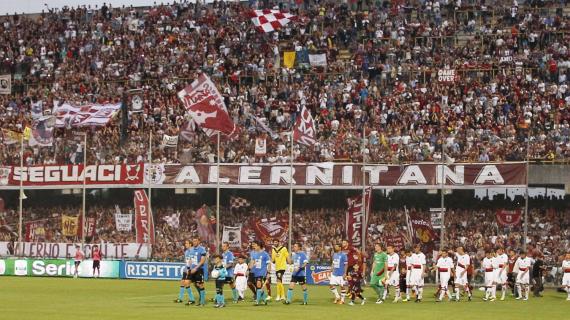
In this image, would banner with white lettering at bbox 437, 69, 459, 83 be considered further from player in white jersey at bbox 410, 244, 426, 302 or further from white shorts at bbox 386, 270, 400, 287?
white shorts at bbox 386, 270, 400, 287

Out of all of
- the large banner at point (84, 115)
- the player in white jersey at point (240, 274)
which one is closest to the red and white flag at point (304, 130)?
the large banner at point (84, 115)

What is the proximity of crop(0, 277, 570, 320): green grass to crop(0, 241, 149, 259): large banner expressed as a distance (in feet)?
39.2

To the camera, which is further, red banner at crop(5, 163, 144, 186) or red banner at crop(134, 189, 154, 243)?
red banner at crop(5, 163, 144, 186)

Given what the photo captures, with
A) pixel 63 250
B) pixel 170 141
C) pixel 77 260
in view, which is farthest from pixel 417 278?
pixel 63 250

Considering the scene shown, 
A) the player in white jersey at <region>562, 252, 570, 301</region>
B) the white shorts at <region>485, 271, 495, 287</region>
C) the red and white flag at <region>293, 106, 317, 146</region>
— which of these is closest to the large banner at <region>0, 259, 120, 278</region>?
the red and white flag at <region>293, 106, 317, 146</region>

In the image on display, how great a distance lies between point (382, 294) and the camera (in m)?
42.4

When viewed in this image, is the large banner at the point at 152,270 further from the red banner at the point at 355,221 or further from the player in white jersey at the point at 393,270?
the player in white jersey at the point at 393,270

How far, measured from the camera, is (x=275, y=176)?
60750mm

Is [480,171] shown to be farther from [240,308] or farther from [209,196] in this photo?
[240,308]

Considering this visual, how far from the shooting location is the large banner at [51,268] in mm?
60938

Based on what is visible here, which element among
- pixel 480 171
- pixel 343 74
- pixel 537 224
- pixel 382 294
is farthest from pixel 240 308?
pixel 343 74

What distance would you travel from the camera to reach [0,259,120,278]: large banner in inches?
2399

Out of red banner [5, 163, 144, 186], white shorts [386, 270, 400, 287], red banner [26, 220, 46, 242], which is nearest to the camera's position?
white shorts [386, 270, 400, 287]

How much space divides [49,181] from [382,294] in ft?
95.7
